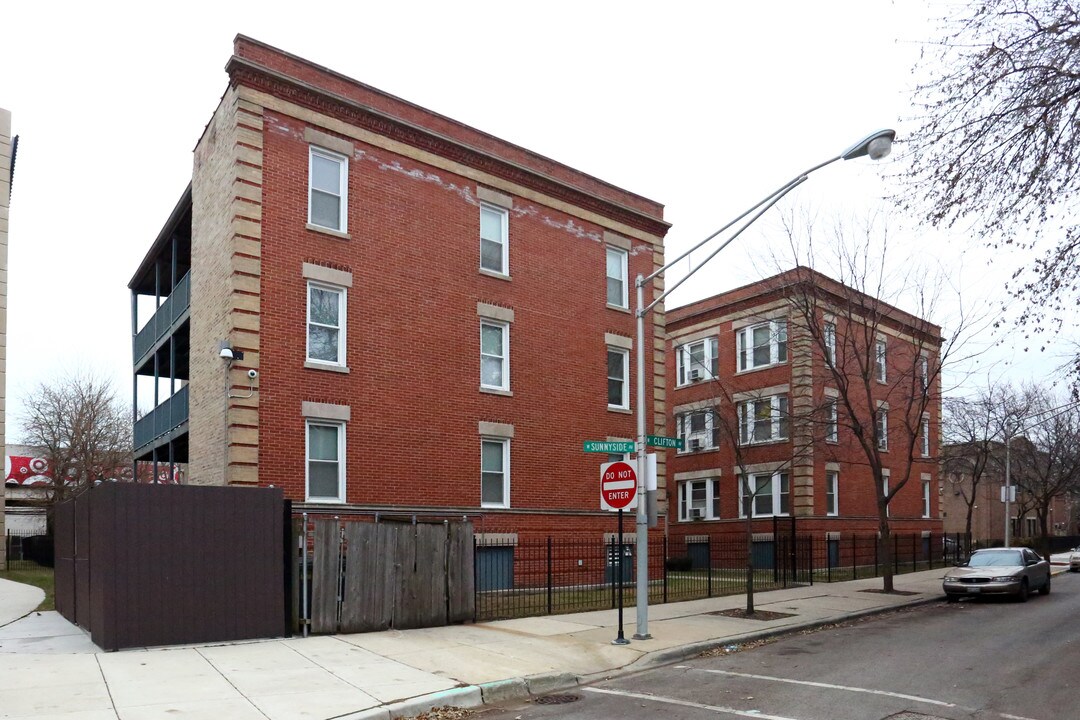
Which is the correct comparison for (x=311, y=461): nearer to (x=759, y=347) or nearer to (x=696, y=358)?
(x=759, y=347)

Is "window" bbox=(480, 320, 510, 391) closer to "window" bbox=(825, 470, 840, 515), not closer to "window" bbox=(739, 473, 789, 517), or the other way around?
"window" bbox=(739, 473, 789, 517)

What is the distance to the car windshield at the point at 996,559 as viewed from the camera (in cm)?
2200

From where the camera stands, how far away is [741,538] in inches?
1375

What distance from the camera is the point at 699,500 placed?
37844 mm

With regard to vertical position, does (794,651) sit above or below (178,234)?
below

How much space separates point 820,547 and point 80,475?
115 feet

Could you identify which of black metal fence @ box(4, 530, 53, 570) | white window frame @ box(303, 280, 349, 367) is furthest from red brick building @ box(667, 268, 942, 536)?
black metal fence @ box(4, 530, 53, 570)

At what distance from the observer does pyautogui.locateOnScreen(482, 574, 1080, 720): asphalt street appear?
9164 millimetres

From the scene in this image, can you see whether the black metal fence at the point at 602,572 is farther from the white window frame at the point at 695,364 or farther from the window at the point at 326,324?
the white window frame at the point at 695,364

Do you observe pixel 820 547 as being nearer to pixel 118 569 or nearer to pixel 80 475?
pixel 118 569

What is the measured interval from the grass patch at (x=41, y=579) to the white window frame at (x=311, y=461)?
516 cm

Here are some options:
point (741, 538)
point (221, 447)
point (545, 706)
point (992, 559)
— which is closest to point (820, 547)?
point (741, 538)

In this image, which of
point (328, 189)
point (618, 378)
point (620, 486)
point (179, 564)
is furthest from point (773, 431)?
point (179, 564)

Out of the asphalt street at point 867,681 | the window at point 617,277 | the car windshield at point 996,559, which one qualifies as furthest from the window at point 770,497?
the asphalt street at point 867,681
